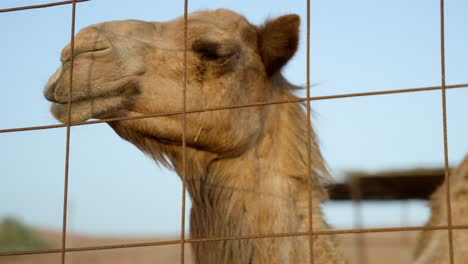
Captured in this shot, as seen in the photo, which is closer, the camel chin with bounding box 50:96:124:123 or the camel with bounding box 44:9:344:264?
the camel chin with bounding box 50:96:124:123

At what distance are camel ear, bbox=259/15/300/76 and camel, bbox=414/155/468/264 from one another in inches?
67.0

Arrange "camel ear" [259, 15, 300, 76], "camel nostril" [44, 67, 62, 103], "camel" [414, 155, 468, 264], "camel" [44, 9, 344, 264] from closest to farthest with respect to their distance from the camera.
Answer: "camel nostril" [44, 67, 62, 103], "camel" [44, 9, 344, 264], "camel ear" [259, 15, 300, 76], "camel" [414, 155, 468, 264]

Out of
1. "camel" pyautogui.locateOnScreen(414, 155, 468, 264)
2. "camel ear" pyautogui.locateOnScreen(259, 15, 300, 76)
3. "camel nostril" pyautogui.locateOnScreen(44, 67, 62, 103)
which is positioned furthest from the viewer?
"camel" pyautogui.locateOnScreen(414, 155, 468, 264)

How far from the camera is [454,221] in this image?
5461mm

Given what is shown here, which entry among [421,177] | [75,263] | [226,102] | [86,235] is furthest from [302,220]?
[86,235]

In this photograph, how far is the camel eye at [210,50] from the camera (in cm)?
425

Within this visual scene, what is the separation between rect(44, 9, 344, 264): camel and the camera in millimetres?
3961

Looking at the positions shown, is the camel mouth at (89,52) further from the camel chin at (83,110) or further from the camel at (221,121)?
the camel chin at (83,110)

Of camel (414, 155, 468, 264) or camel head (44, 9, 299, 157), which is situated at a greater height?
camel head (44, 9, 299, 157)

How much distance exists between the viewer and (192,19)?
444cm

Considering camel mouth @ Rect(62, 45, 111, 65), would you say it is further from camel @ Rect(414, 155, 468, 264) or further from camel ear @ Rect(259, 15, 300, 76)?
→ camel @ Rect(414, 155, 468, 264)

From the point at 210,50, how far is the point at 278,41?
410mm

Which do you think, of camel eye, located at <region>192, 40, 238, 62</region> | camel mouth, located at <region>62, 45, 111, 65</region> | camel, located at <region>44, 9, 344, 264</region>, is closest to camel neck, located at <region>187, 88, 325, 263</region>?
camel, located at <region>44, 9, 344, 264</region>

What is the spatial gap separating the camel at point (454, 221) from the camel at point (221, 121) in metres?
1.28
